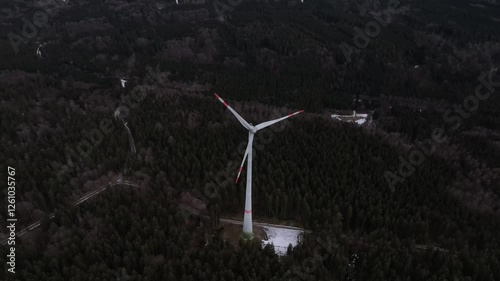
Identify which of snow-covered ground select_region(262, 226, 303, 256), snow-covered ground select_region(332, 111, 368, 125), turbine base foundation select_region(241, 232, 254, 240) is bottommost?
snow-covered ground select_region(262, 226, 303, 256)

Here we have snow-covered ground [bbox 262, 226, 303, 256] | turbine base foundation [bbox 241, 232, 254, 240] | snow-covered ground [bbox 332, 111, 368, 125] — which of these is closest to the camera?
turbine base foundation [bbox 241, 232, 254, 240]

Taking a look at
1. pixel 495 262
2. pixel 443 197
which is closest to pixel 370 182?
pixel 443 197

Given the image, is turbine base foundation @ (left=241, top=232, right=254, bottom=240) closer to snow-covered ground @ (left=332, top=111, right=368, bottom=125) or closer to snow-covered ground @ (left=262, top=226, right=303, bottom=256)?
snow-covered ground @ (left=262, top=226, right=303, bottom=256)

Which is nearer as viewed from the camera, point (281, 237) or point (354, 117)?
point (281, 237)

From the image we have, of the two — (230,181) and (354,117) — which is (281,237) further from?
(354,117)

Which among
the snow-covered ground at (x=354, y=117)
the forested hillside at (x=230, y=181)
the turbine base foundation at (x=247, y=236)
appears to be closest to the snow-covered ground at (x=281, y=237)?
the forested hillside at (x=230, y=181)

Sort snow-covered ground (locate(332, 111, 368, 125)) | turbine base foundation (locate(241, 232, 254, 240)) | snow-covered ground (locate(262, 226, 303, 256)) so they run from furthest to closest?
snow-covered ground (locate(332, 111, 368, 125)) < snow-covered ground (locate(262, 226, 303, 256)) < turbine base foundation (locate(241, 232, 254, 240))

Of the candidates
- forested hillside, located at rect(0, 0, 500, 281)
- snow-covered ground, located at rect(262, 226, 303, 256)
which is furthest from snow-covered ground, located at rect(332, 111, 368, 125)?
snow-covered ground, located at rect(262, 226, 303, 256)

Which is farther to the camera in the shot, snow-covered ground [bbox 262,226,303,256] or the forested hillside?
snow-covered ground [bbox 262,226,303,256]

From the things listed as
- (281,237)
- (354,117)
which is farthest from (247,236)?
(354,117)
